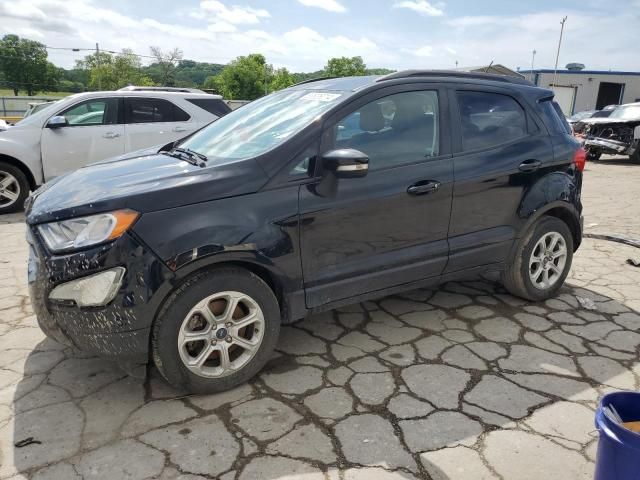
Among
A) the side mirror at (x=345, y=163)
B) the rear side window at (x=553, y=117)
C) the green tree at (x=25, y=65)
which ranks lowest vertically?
the side mirror at (x=345, y=163)

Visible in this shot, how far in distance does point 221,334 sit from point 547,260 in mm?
2789

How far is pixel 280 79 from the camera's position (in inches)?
4141

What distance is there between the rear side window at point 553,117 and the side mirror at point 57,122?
6.43 m

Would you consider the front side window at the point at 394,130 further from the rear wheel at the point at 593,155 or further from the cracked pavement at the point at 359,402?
the rear wheel at the point at 593,155

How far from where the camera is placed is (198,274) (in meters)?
2.62

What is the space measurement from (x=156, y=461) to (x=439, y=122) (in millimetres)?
2659

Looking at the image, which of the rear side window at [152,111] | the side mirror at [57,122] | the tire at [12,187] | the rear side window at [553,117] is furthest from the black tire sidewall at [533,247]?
the tire at [12,187]

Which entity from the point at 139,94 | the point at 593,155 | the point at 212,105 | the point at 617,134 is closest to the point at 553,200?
the point at 212,105

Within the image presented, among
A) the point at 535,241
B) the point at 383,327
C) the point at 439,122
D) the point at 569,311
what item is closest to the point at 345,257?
the point at 383,327

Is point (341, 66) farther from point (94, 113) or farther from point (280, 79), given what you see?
point (94, 113)

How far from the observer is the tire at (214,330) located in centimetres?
259

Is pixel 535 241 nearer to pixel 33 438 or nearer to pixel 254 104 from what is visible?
pixel 254 104

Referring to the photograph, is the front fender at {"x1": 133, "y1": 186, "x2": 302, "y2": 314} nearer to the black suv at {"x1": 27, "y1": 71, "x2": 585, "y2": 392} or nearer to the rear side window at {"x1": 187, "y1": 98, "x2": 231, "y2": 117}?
the black suv at {"x1": 27, "y1": 71, "x2": 585, "y2": 392}

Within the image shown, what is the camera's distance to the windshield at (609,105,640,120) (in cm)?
1532
